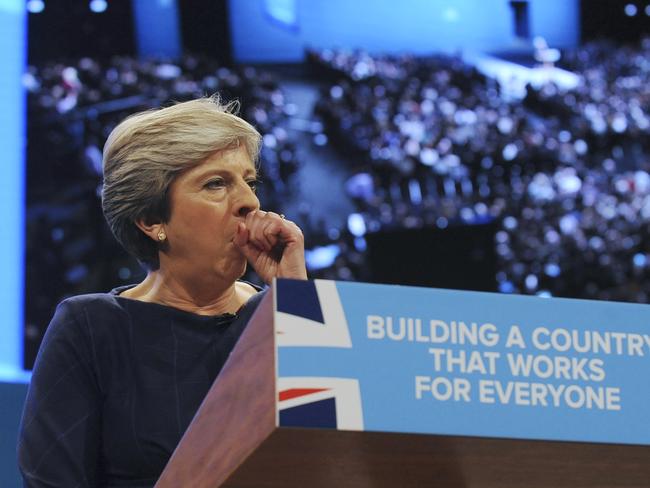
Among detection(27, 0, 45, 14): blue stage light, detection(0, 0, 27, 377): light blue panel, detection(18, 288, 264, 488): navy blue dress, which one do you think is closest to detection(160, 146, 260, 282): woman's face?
detection(18, 288, 264, 488): navy blue dress

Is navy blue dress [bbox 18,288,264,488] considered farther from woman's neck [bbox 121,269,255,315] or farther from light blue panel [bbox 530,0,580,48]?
light blue panel [bbox 530,0,580,48]

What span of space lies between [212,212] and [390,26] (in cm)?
395

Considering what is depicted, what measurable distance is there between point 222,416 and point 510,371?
237 mm

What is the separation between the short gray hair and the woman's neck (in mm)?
46

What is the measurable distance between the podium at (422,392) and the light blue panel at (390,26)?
14.2ft

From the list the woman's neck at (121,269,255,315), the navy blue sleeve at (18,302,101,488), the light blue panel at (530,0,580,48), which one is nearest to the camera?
the navy blue sleeve at (18,302,101,488)

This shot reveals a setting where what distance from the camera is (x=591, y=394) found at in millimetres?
834

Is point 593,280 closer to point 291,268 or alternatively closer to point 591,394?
point 291,268

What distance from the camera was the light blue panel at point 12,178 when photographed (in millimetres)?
4508

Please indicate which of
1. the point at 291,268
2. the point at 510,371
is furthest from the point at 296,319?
the point at 291,268

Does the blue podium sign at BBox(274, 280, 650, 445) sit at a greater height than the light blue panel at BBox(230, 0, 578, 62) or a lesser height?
greater

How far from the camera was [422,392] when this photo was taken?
2.57 ft

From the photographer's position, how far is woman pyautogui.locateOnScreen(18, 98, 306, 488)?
4.42 feet

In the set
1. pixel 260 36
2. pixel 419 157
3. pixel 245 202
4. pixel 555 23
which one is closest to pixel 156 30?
pixel 260 36
